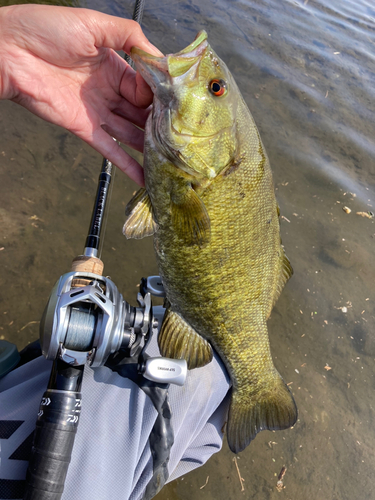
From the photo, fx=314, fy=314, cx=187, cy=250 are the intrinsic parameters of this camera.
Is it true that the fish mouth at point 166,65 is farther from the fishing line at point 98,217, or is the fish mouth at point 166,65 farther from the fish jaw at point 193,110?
the fishing line at point 98,217

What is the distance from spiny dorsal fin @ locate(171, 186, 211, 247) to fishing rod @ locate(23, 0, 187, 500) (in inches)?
17.3

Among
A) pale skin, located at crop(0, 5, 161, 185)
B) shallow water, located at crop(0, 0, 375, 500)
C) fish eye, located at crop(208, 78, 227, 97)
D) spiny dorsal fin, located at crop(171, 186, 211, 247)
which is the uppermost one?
fish eye, located at crop(208, 78, 227, 97)

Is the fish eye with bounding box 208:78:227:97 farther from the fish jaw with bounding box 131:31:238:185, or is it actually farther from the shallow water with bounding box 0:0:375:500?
the shallow water with bounding box 0:0:375:500

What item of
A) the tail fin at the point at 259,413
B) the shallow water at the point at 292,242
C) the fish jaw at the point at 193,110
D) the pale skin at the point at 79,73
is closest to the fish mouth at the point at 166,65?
the fish jaw at the point at 193,110

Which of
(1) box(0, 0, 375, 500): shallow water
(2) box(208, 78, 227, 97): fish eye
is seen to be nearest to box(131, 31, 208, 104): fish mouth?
(2) box(208, 78, 227, 97): fish eye

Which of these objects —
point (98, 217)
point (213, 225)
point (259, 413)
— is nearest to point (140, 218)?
point (213, 225)

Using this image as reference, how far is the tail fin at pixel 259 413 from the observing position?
1.96 m

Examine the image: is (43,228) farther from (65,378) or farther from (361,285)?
(361,285)

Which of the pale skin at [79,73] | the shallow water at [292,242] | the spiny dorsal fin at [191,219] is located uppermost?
the pale skin at [79,73]

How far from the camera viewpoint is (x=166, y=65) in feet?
4.73

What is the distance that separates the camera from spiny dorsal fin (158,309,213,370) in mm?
1847

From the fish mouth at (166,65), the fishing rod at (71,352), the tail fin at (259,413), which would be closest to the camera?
the fishing rod at (71,352)

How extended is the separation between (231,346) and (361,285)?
2.25m

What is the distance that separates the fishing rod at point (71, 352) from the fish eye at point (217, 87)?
3.55 ft
